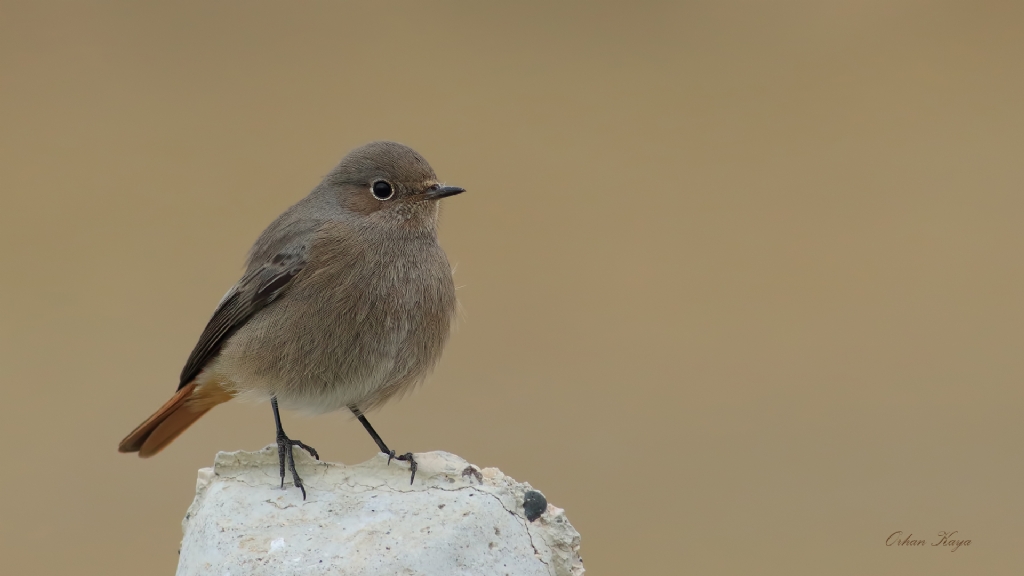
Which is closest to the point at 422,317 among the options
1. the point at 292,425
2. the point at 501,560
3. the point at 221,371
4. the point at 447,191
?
the point at 447,191

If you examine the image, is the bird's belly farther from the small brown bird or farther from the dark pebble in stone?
the dark pebble in stone

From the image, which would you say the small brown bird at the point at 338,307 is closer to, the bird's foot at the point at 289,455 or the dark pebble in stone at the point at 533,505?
the bird's foot at the point at 289,455

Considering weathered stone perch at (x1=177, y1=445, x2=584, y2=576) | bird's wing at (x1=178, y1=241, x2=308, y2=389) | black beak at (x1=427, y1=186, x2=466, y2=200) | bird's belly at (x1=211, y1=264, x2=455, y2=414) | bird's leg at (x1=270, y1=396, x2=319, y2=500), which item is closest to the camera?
weathered stone perch at (x1=177, y1=445, x2=584, y2=576)

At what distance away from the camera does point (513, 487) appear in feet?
10.7

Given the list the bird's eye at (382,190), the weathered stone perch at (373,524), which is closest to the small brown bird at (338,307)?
the bird's eye at (382,190)

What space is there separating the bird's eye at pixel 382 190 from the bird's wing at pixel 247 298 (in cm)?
36

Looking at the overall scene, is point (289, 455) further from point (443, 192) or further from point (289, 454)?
point (443, 192)

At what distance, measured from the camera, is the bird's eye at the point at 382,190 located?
13.4 ft

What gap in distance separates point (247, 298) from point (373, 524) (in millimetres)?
1277

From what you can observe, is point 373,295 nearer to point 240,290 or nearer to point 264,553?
point 240,290

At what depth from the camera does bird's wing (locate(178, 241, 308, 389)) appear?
392cm

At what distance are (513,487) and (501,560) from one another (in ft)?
0.87

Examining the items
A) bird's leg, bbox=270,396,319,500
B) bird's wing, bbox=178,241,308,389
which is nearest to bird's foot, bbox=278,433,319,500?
bird's leg, bbox=270,396,319,500

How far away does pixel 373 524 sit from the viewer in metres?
3.10
